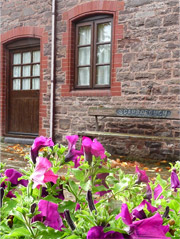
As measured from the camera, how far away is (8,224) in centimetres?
79

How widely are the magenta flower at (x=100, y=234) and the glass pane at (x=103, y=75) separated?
23.7 feet

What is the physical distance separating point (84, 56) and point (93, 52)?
0.31 meters

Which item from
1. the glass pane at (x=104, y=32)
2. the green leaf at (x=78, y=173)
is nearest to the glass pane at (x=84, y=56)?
Result: the glass pane at (x=104, y=32)

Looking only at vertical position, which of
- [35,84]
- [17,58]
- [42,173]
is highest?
[17,58]

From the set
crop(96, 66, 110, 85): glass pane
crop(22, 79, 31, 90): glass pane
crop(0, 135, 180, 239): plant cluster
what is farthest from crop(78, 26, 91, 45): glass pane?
crop(0, 135, 180, 239): plant cluster

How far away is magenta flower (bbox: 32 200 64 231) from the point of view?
71 cm

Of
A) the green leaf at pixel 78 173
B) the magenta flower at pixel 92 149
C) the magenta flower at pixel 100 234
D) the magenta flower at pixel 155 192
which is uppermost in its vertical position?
the magenta flower at pixel 92 149

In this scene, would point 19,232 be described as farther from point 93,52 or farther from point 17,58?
point 17,58

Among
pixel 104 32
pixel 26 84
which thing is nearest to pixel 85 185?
pixel 104 32

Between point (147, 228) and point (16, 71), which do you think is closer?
point (147, 228)

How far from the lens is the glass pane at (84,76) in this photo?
811 centimetres

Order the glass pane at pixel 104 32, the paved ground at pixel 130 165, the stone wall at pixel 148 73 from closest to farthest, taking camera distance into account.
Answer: the paved ground at pixel 130 165, the stone wall at pixel 148 73, the glass pane at pixel 104 32

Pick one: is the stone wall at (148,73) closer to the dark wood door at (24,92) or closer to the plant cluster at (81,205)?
the dark wood door at (24,92)

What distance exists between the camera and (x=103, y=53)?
780cm
